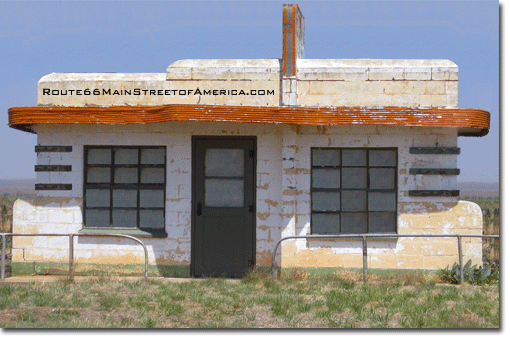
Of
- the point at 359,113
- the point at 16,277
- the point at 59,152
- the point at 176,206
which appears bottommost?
the point at 16,277

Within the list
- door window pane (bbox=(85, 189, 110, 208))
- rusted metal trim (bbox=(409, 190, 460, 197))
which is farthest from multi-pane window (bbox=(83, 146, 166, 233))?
rusted metal trim (bbox=(409, 190, 460, 197))

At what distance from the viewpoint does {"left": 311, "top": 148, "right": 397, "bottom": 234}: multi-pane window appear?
10164mm

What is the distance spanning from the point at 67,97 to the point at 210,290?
4536 millimetres

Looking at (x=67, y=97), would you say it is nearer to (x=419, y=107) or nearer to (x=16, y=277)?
(x=16, y=277)

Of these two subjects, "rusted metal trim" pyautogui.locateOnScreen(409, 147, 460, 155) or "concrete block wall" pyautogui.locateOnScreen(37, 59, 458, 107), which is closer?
"rusted metal trim" pyautogui.locateOnScreen(409, 147, 460, 155)

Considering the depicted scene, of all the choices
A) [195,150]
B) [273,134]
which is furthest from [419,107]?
[195,150]

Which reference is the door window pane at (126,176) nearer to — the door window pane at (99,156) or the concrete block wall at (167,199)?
the door window pane at (99,156)

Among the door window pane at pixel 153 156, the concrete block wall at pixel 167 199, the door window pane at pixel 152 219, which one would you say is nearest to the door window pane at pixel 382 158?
the concrete block wall at pixel 167 199

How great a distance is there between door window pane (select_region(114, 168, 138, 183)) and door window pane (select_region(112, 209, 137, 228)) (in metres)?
0.54

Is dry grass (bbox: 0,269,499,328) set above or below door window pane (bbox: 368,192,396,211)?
below

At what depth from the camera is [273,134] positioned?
33.5ft

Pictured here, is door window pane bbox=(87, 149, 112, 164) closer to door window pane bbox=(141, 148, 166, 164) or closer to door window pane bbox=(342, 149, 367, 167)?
door window pane bbox=(141, 148, 166, 164)

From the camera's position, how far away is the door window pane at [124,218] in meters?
10.3

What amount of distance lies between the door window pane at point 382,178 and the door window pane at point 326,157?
0.64 meters
